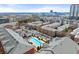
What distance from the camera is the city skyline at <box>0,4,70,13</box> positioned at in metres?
1.88

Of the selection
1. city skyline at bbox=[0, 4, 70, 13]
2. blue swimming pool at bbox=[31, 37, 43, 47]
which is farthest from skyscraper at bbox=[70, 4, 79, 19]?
blue swimming pool at bbox=[31, 37, 43, 47]

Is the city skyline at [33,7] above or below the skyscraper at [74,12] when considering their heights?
above

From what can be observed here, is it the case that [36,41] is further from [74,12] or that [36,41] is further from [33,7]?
[74,12]

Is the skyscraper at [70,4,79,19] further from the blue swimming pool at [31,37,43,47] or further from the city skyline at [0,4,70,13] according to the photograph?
the blue swimming pool at [31,37,43,47]

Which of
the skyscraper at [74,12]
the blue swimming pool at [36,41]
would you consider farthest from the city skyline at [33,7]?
the blue swimming pool at [36,41]

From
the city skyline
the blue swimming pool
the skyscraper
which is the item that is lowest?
the blue swimming pool

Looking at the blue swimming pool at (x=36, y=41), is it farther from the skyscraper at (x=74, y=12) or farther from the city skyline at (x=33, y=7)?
the skyscraper at (x=74, y=12)

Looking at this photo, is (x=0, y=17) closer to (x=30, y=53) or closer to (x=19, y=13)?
(x=19, y=13)

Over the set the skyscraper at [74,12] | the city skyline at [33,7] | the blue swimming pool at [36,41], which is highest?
the city skyline at [33,7]

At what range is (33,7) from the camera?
6.23ft

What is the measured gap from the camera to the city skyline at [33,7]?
1.88 meters

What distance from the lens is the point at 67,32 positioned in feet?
6.21

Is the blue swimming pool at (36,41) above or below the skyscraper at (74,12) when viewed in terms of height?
below

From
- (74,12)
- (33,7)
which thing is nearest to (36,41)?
(33,7)
